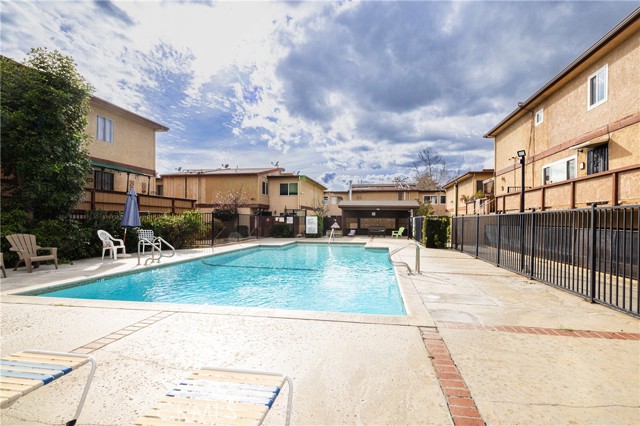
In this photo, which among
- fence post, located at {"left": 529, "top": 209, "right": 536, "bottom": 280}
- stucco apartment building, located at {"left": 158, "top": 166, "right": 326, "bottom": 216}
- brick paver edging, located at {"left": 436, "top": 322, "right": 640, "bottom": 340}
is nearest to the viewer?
brick paver edging, located at {"left": 436, "top": 322, "right": 640, "bottom": 340}

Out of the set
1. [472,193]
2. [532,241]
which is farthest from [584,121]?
[472,193]

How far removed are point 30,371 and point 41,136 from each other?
36.2 ft

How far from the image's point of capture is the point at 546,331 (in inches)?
162

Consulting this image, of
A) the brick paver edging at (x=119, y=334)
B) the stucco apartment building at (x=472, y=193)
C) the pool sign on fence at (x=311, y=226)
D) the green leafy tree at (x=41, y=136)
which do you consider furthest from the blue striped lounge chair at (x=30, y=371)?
the pool sign on fence at (x=311, y=226)

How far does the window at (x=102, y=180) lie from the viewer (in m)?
16.1

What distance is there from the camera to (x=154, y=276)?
30.2 feet

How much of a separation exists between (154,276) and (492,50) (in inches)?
618

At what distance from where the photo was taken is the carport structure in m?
28.8

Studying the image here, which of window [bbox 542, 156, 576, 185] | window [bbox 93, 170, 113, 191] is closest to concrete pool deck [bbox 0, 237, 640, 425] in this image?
window [bbox 542, 156, 576, 185]

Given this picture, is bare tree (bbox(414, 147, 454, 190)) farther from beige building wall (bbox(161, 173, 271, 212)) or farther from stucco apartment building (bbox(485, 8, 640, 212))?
stucco apartment building (bbox(485, 8, 640, 212))

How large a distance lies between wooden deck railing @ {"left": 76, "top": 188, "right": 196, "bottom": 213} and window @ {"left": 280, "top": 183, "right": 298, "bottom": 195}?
37.3 feet

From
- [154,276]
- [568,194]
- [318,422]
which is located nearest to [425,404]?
[318,422]

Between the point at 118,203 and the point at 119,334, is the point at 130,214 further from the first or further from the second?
the point at 119,334

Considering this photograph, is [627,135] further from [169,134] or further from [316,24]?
[169,134]
